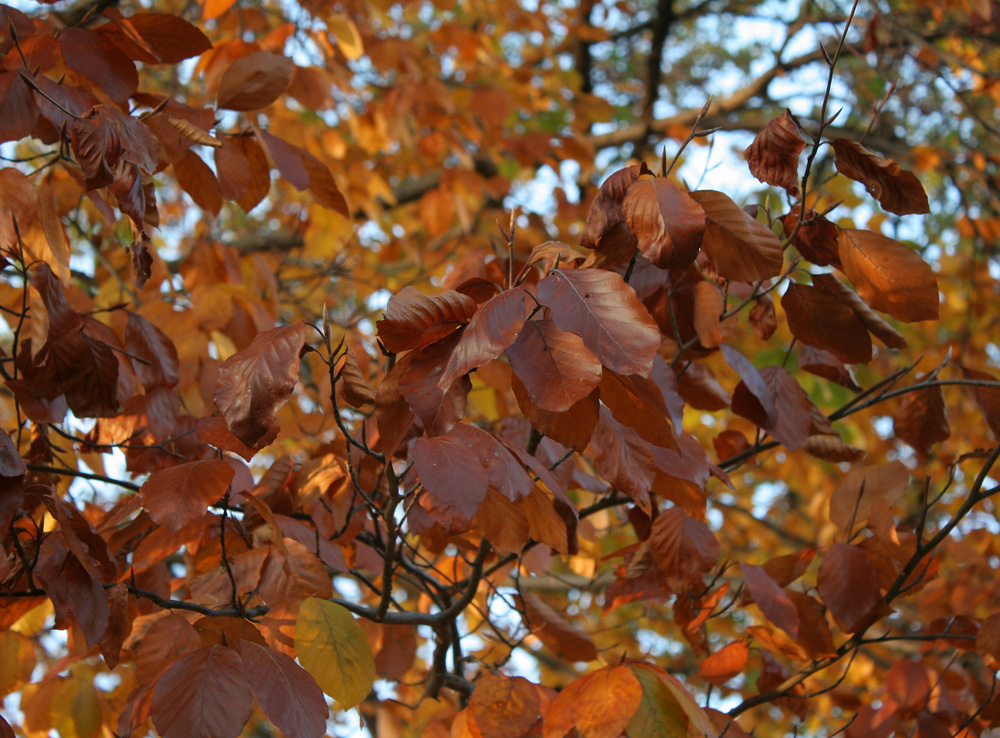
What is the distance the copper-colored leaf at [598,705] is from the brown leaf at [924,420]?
0.62 metres

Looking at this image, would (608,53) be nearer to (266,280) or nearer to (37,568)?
(266,280)

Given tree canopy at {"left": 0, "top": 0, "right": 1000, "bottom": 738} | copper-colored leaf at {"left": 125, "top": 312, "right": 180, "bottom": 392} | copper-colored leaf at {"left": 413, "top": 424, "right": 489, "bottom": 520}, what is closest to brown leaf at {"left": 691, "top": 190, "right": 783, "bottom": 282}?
tree canopy at {"left": 0, "top": 0, "right": 1000, "bottom": 738}

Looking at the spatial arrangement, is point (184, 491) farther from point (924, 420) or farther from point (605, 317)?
point (924, 420)

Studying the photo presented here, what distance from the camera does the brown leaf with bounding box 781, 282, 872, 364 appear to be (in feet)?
3.13

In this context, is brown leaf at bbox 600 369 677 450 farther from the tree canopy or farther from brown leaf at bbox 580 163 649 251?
brown leaf at bbox 580 163 649 251

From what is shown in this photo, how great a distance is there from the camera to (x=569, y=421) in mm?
714

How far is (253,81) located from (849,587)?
3.80ft

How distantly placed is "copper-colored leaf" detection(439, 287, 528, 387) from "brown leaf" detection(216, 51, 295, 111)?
2.36 feet

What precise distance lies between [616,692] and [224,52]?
1795mm

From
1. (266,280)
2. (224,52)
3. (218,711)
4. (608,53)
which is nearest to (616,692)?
(218,711)

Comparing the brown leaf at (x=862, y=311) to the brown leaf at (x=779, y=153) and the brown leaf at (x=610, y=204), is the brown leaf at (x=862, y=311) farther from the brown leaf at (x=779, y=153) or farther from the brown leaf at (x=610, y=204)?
the brown leaf at (x=610, y=204)

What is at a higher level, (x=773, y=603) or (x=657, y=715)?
(x=773, y=603)

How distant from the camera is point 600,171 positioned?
14.0ft

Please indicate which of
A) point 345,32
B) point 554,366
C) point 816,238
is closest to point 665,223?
point 554,366
